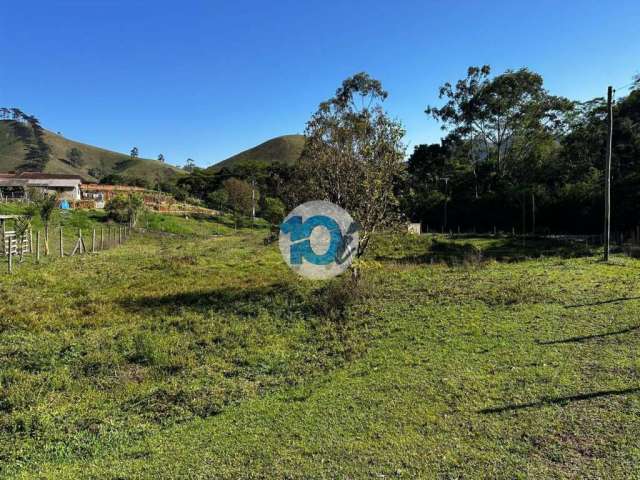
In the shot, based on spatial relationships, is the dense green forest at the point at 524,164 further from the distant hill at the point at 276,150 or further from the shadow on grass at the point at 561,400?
the distant hill at the point at 276,150

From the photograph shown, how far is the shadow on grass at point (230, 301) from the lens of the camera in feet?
26.0

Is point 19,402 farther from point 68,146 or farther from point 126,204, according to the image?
point 68,146

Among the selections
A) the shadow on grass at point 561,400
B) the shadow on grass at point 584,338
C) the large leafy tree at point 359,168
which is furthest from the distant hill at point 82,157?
the shadow on grass at point 561,400

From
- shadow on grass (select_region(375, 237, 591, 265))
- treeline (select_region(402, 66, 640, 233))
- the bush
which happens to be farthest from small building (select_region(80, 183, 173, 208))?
shadow on grass (select_region(375, 237, 591, 265))

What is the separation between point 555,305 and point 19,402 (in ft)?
26.6

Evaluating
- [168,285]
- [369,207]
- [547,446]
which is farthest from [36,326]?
[547,446]

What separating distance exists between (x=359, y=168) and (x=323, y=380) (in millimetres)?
5955

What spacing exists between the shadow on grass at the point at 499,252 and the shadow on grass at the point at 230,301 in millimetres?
6733

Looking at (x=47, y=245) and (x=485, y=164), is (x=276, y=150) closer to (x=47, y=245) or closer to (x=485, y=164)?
(x=485, y=164)

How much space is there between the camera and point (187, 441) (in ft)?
11.3

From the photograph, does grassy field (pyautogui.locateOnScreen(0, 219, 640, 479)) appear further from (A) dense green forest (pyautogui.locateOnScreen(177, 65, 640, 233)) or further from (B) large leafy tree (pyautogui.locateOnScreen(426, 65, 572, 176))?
(B) large leafy tree (pyautogui.locateOnScreen(426, 65, 572, 176))

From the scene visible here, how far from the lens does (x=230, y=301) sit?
862 cm

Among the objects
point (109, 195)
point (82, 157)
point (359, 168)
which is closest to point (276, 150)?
point (82, 157)

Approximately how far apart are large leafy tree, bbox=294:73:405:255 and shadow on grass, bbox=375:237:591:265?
16.0 ft
